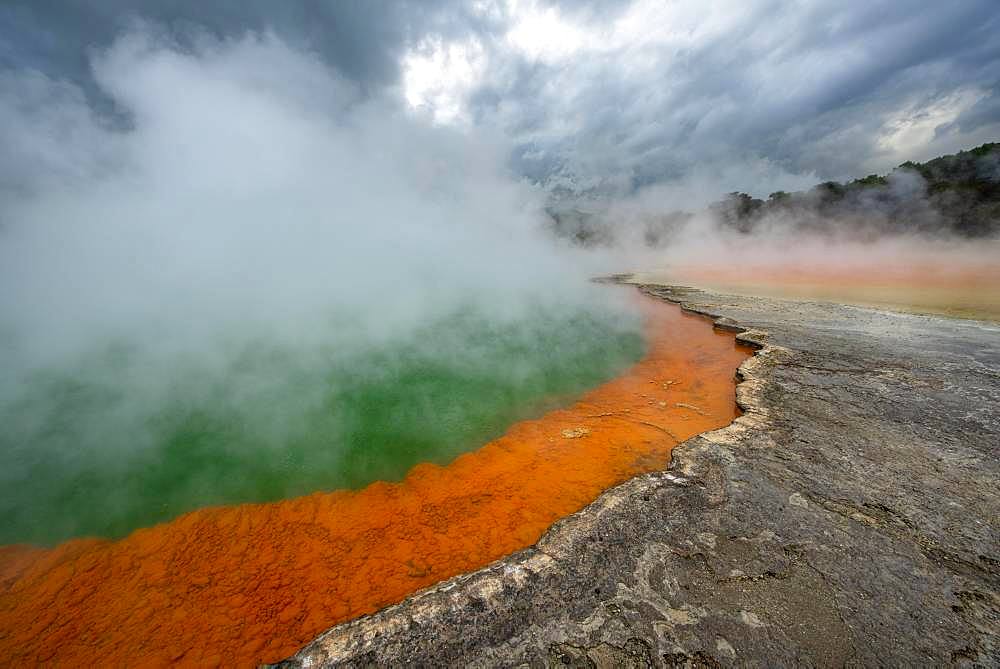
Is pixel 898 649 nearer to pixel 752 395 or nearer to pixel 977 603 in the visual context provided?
pixel 977 603

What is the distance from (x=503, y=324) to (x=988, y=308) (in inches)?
503

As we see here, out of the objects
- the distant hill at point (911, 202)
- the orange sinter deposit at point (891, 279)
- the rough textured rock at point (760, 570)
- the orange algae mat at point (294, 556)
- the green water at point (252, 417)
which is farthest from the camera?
the distant hill at point (911, 202)

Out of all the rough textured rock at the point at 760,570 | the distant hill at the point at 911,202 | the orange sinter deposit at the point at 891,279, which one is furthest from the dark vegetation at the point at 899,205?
the rough textured rock at the point at 760,570

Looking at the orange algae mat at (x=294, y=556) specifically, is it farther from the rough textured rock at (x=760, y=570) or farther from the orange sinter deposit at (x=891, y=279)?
the orange sinter deposit at (x=891, y=279)

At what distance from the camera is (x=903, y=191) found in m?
32.5

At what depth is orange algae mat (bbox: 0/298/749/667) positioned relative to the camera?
106 inches

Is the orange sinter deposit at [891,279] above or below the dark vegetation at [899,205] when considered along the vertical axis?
below

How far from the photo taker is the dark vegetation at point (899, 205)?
26984mm

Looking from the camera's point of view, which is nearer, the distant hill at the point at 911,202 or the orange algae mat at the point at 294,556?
the orange algae mat at the point at 294,556

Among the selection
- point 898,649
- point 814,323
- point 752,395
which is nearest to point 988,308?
point 814,323

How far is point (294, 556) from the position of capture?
3354 millimetres

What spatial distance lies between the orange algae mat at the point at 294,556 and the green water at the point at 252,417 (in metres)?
0.41

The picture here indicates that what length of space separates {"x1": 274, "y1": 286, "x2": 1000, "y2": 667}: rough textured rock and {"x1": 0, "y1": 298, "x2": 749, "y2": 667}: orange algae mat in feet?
2.80

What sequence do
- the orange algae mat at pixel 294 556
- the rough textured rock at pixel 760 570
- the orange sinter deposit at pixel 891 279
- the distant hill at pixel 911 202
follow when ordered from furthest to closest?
the distant hill at pixel 911 202 < the orange sinter deposit at pixel 891 279 < the orange algae mat at pixel 294 556 < the rough textured rock at pixel 760 570
